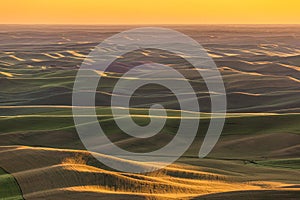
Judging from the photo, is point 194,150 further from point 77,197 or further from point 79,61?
point 79,61

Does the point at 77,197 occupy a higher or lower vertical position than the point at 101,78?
higher

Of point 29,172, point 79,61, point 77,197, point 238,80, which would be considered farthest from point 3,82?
point 77,197

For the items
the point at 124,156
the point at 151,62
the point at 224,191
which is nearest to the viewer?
the point at 224,191

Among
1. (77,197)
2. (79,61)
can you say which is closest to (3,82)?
(79,61)

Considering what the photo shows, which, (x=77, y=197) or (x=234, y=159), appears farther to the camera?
(x=234, y=159)

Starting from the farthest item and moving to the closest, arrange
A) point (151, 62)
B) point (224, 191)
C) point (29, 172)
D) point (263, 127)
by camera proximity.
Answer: point (151, 62), point (263, 127), point (29, 172), point (224, 191)

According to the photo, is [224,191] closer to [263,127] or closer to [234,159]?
[234,159]
